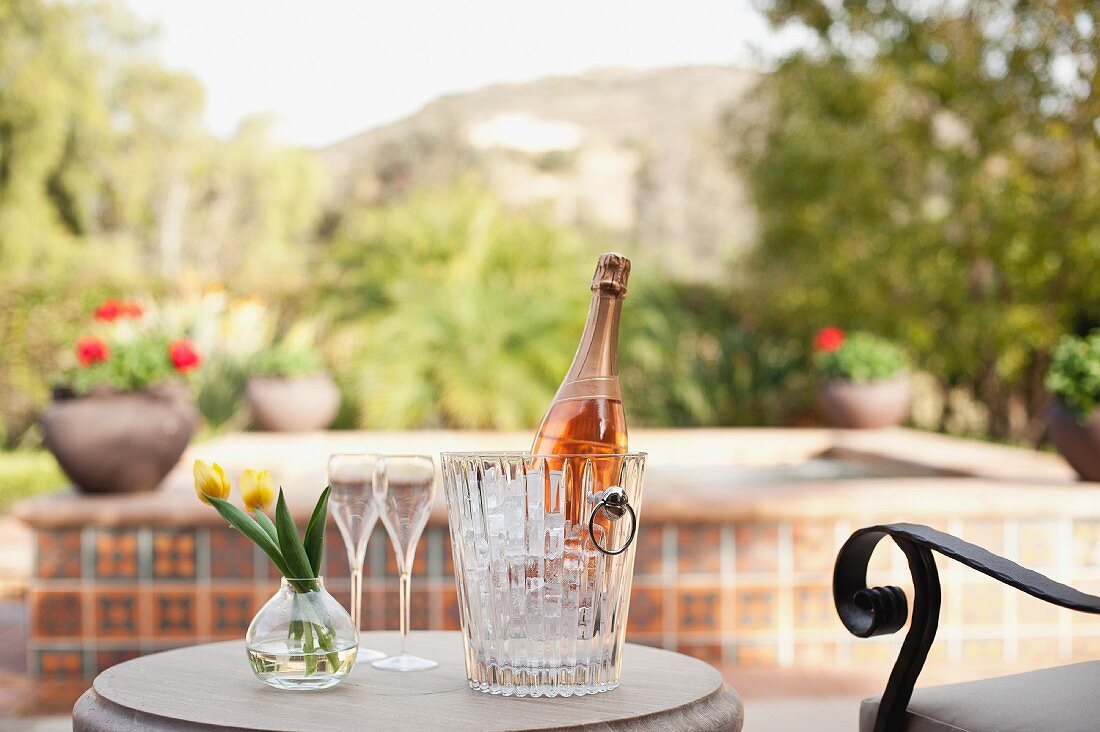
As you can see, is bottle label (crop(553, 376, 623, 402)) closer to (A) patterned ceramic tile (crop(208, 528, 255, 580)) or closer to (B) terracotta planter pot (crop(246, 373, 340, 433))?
(A) patterned ceramic tile (crop(208, 528, 255, 580))

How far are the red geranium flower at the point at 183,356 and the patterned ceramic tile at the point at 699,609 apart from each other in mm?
2038

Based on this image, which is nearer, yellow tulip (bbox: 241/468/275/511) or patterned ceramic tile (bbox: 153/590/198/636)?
yellow tulip (bbox: 241/468/275/511)

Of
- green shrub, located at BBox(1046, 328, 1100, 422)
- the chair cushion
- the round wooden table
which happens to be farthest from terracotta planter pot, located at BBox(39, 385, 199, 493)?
green shrub, located at BBox(1046, 328, 1100, 422)

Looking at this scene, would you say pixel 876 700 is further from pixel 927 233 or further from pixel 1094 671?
pixel 927 233

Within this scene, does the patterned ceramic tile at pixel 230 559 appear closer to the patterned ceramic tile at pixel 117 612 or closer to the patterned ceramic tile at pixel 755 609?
the patterned ceramic tile at pixel 117 612

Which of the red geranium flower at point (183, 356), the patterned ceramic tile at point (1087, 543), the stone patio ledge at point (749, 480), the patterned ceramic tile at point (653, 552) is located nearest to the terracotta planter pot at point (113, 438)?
the stone patio ledge at point (749, 480)

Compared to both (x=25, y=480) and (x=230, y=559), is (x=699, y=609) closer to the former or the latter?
(x=230, y=559)

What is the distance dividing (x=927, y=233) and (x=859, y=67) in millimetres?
1752

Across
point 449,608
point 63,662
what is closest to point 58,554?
point 63,662

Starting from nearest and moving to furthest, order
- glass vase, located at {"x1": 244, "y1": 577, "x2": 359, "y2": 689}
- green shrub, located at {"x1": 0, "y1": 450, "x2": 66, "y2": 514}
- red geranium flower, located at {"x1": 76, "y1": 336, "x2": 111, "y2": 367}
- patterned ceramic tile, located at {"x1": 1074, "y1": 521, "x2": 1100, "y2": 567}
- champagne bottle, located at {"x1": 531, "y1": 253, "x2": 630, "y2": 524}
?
glass vase, located at {"x1": 244, "y1": 577, "x2": 359, "y2": 689} < champagne bottle, located at {"x1": 531, "y1": 253, "x2": 630, "y2": 524} < patterned ceramic tile, located at {"x1": 1074, "y1": 521, "x2": 1100, "y2": 567} < red geranium flower, located at {"x1": 76, "y1": 336, "x2": 111, "y2": 367} < green shrub, located at {"x1": 0, "y1": 450, "x2": 66, "y2": 514}

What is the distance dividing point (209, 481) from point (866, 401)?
651 cm

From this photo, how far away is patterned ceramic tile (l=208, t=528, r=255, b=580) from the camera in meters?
3.08

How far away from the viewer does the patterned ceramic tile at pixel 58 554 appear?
3.10 meters

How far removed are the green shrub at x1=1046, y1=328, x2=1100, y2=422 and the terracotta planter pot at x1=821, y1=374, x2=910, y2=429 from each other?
3.09 metres
